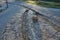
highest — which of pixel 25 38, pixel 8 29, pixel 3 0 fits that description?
pixel 25 38

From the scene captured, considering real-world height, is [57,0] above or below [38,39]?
below

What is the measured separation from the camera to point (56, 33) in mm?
7848

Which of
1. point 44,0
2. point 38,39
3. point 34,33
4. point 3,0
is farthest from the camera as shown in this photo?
point 3,0

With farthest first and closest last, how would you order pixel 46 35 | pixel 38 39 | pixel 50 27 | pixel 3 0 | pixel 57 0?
pixel 3 0
pixel 57 0
pixel 50 27
pixel 46 35
pixel 38 39

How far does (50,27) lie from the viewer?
28.8ft

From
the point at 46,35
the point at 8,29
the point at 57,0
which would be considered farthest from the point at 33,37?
the point at 57,0

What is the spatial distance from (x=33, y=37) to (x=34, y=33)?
47 centimetres

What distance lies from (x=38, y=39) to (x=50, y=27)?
8.30 ft

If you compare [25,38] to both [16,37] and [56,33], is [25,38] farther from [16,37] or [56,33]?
[56,33]

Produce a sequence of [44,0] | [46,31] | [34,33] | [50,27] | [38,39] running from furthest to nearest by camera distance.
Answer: [44,0], [50,27], [46,31], [34,33], [38,39]

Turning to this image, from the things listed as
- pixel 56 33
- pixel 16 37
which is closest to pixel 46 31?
pixel 56 33

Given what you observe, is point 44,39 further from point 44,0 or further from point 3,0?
point 3,0

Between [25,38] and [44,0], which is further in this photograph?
[44,0]

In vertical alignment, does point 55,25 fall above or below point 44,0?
above
